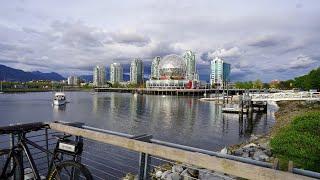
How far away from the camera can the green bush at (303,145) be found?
1342 cm

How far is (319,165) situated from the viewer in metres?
13.7

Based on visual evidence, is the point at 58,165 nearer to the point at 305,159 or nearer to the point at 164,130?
the point at 305,159

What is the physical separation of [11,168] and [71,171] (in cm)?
167

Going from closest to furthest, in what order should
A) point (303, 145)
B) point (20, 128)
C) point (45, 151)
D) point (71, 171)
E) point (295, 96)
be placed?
point (71, 171) → point (45, 151) → point (20, 128) → point (303, 145) → point (295, 96)

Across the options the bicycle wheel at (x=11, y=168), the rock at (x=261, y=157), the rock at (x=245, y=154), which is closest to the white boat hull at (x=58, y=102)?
the rock at (x=245, y=154)

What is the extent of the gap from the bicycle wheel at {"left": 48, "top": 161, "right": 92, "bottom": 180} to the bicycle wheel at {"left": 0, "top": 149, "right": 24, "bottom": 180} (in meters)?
0.94

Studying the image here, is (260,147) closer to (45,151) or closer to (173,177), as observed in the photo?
(173,177)

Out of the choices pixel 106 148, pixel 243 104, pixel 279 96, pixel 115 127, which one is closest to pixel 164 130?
pixel 115 127

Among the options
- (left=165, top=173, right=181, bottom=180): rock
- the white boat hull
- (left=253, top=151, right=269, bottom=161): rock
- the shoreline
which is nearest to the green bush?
the shoreline

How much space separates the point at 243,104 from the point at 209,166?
66.4 metres

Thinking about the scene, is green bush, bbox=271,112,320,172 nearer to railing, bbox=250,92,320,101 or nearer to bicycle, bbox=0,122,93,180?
bicycle, bbox=0,122,93,180

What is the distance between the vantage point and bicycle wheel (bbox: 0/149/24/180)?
19.5 feet

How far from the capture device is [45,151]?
18.6 feet

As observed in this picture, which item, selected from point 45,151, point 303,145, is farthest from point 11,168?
point 303,145
